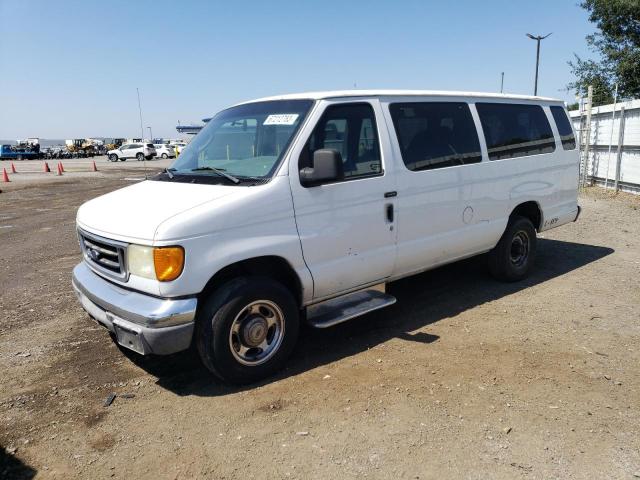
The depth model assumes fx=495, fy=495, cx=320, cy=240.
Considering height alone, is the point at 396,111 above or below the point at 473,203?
above

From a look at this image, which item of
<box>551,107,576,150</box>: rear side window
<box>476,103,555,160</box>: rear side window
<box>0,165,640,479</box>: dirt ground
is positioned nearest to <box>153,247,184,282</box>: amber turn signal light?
<box>0,165,640,479</box>: dirt ground

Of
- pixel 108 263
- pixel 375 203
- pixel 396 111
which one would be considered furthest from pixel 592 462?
pixel 108 263

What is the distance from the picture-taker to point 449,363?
4.07m

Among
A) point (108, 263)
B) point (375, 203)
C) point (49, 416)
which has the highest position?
point (375, 203)

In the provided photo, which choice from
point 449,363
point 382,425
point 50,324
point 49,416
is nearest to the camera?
point 382,425

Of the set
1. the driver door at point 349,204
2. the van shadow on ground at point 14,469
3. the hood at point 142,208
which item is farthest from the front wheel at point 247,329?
the van shadow on ground at point 14,469

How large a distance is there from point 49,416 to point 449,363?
304 cm

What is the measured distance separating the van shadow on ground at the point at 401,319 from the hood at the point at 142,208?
1266 millimetres

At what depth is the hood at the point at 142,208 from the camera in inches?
135

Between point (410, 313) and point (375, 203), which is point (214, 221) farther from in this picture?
point (410, 313)

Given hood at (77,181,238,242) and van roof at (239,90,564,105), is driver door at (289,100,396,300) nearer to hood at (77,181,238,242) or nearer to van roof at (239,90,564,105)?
van roof at (239,90,564,105)

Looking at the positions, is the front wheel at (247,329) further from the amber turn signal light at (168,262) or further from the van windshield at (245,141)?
the van windshield at (245,141)

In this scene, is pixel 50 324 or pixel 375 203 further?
pixel 50 324

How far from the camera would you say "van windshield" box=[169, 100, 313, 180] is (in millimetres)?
3945
